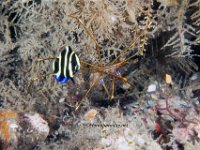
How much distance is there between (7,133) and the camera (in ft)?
12.1

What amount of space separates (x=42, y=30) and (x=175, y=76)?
1801 mm

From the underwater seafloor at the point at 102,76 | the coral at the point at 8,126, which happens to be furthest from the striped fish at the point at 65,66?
the coral at the point at 8,126

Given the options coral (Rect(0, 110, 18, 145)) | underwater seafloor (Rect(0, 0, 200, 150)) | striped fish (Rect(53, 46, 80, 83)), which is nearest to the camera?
striped fish (Rect(53, 46, 80, 83))

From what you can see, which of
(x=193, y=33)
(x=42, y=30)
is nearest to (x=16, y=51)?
(x=42, y=30)

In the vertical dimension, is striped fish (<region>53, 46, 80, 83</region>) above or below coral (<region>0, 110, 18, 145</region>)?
above

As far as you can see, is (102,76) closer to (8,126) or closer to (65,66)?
(8,126)

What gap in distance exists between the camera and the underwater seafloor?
3.52m

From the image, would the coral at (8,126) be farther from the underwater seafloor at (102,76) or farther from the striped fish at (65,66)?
the striped fish at (65,66)

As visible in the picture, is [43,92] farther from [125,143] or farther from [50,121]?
[125,143]

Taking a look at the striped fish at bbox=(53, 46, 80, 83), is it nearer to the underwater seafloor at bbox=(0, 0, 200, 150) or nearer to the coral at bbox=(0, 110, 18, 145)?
the underwater seafloor at bbox=(0, 0, 200, 150)

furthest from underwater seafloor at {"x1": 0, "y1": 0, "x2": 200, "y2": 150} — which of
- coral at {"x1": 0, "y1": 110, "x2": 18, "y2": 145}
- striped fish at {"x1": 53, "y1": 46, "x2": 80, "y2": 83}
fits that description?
striped fish at {"x1": 53, "y1": 46, "x2": 80, "y2": 83}

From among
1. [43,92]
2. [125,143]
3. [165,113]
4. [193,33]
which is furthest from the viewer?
[43,92]

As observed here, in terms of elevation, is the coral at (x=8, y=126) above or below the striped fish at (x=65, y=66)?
below

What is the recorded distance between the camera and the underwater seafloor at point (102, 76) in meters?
3.52
